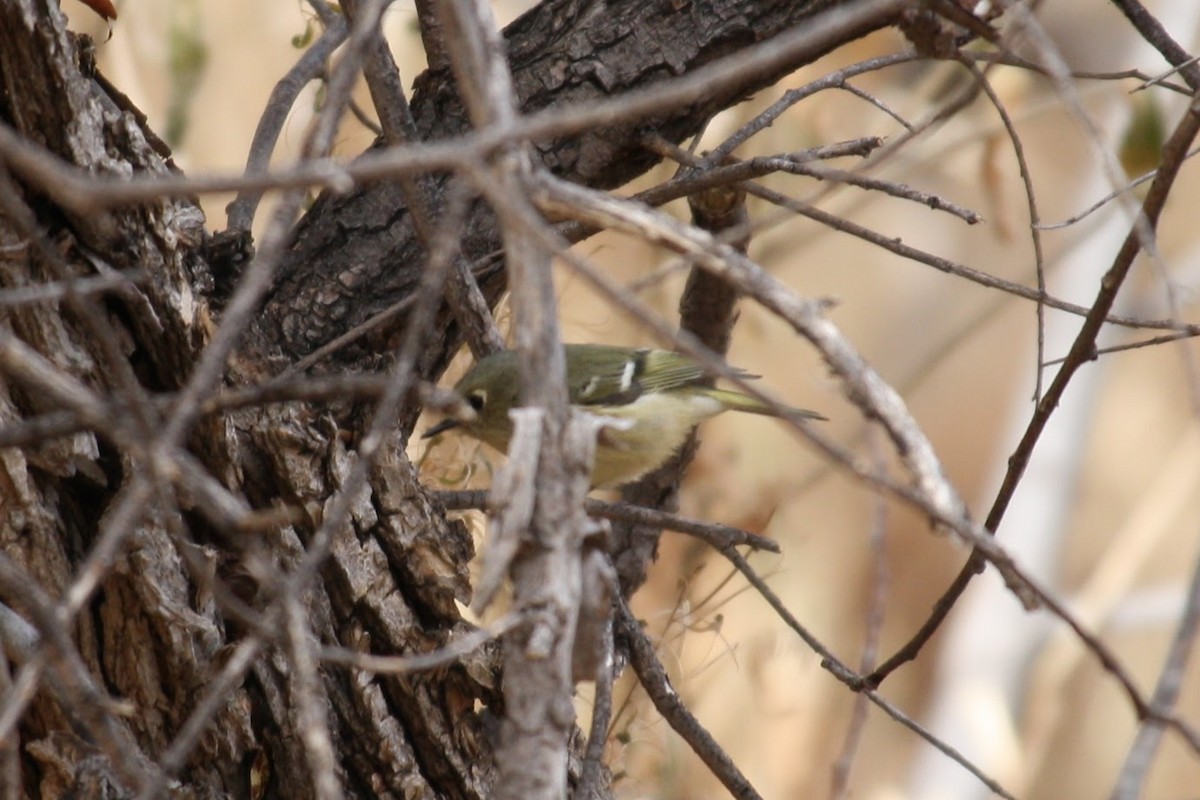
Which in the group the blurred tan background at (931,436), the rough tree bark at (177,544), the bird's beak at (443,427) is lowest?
the rough tree bark at (177,544)

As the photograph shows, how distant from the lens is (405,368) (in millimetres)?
923

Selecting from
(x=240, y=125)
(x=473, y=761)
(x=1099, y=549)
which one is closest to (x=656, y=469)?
(x=473, y=761)

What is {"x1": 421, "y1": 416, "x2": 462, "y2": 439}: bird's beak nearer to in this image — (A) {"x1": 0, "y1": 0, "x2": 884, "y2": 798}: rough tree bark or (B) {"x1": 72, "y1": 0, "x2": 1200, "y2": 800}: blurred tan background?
(B) {"x1": 72, "y1": 0, "x2": 1200, "y2": 800}: blurred tan background

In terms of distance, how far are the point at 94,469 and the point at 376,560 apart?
0.39 meters

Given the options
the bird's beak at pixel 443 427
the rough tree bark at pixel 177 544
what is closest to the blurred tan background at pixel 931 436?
the bird's beak at pixel 443 427

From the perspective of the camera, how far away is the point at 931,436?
8.52 metres

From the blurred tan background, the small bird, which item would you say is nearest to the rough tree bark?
the blurred tan background

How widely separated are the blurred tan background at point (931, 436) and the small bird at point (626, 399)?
0.11 m

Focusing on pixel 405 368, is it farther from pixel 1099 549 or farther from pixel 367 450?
pixel 1099 549

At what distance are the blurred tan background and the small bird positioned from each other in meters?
0.11

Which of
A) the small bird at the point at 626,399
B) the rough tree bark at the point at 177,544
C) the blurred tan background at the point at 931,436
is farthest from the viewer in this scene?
the blurred tan background at the point at 931,436

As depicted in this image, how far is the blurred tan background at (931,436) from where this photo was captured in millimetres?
3877

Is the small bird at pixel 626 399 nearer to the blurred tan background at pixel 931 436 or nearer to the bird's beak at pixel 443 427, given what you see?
the bird's beak at pixel 443 427

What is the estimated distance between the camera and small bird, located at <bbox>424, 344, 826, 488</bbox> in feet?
9.47
